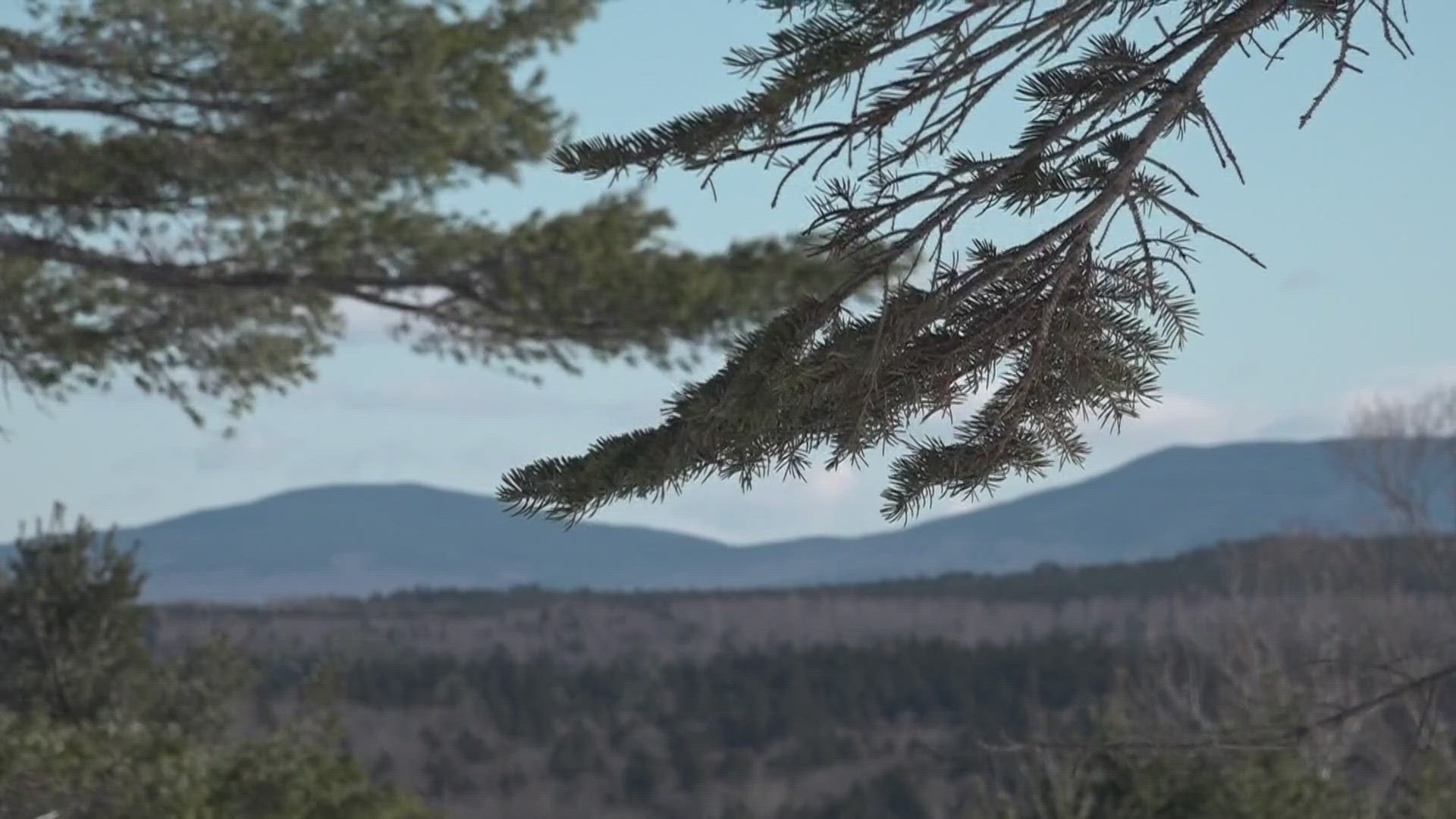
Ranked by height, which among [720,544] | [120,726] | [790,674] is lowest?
[120,726]

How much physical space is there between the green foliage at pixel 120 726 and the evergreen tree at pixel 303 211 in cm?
159

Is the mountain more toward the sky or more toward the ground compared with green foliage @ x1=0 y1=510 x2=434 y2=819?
more toward the sky

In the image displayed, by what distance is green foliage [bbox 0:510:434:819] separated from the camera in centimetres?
858

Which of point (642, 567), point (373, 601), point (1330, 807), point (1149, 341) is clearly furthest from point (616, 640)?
point (642, 567)

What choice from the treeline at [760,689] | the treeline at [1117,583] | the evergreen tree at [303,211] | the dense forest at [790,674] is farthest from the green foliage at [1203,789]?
the treeline at [1117,583]

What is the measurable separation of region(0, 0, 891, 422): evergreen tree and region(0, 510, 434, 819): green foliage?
62.7 inches

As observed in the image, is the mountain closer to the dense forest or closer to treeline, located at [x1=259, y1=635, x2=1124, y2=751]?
the dense forest

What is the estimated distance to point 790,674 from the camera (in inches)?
1326

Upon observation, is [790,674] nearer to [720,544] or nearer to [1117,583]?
[1117,583]

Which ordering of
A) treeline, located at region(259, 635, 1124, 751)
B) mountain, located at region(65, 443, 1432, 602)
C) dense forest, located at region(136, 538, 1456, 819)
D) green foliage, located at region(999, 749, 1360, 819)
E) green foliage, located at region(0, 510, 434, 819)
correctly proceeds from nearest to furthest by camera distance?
green foliage, located at region(0, 510, 434, 819)
green foliage, located at region(999, 749, 1360, 819)
dense forest, located at region(136, 538, 1456, 819)
treeline, located at region(259, 635, 1124, 751)
mountain, located at region(65, 443, 1432, 602)

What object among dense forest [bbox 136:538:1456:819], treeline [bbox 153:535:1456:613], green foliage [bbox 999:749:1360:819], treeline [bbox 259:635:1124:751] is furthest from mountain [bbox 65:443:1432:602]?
green foliage [bbox 999:749:1360:819]

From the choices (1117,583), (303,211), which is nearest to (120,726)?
(303,211)

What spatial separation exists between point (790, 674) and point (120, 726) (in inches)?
957

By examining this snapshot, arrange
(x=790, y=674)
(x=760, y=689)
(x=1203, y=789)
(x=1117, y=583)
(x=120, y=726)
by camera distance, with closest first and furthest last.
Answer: (x=1203, y=789)
(x=120, y=726)
(x=760, y=689)
(x=790, y=674)
(x=1117, y=583)
